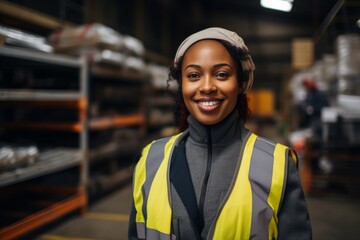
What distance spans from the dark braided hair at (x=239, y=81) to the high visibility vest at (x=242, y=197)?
0.20 metres

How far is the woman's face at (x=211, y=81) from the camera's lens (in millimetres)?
1356

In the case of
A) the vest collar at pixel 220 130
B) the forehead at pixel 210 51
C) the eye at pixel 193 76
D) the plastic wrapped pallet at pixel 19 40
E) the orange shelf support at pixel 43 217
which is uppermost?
the plastic wrapped pallet at pixel 19 40

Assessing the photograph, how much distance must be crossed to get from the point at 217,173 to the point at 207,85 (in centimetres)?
39

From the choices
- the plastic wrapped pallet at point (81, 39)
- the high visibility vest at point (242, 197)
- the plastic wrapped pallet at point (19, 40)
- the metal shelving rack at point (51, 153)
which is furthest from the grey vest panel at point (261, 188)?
the plastic wrapped pallet at point (81, 39)

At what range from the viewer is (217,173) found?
1.37m

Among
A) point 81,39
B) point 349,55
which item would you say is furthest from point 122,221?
point 349,55

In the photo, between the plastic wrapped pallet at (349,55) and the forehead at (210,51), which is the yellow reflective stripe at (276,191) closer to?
the forehead at (210,51)

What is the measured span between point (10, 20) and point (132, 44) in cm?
192

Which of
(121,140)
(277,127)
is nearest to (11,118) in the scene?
(121,140)

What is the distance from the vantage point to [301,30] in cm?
1423

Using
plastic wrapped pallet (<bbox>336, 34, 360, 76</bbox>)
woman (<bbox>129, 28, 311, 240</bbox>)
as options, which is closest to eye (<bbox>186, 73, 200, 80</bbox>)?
woman (<bbox>129, 28, 311, 240</bbox>)

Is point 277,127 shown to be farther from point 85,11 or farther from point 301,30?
point 85,11

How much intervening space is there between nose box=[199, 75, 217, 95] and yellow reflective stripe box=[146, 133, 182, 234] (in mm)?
368

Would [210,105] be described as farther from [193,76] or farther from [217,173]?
[217,173]
